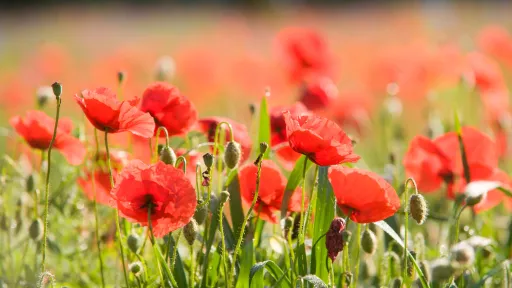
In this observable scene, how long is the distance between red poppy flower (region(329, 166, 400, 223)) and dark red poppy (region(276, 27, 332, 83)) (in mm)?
1667

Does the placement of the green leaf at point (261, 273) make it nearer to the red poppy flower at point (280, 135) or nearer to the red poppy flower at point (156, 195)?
the red poppy flower at point (156, 195)

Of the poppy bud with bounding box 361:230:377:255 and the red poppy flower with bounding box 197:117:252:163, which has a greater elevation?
the red poppy flower with bounding box 197:117:252:163

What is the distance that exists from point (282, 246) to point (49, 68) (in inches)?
146

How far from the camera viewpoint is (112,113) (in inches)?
57.5

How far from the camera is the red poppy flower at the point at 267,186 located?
1620 mm

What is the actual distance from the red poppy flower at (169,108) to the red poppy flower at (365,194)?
0.33 metres

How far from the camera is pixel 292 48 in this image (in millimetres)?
3188

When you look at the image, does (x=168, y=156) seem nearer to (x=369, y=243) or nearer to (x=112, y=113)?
(x=112, y=113)

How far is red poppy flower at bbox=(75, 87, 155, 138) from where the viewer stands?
4.76ft

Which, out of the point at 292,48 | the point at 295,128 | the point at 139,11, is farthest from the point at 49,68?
the point at 139,11

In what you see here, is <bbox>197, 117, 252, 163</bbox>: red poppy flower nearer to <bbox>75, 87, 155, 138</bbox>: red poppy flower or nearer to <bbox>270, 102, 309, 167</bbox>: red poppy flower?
<bbox>270, 102, 309, 167</bbox>: red poppy flower

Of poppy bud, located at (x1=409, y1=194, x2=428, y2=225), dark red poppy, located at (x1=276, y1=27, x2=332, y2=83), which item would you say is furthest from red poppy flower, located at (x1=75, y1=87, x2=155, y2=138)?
dark red poppy, located at (x1=276, y1=27, x2=332, y2=83)

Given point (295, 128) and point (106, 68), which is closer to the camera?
point (295, 128)

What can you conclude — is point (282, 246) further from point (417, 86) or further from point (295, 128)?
point (417, 86)
